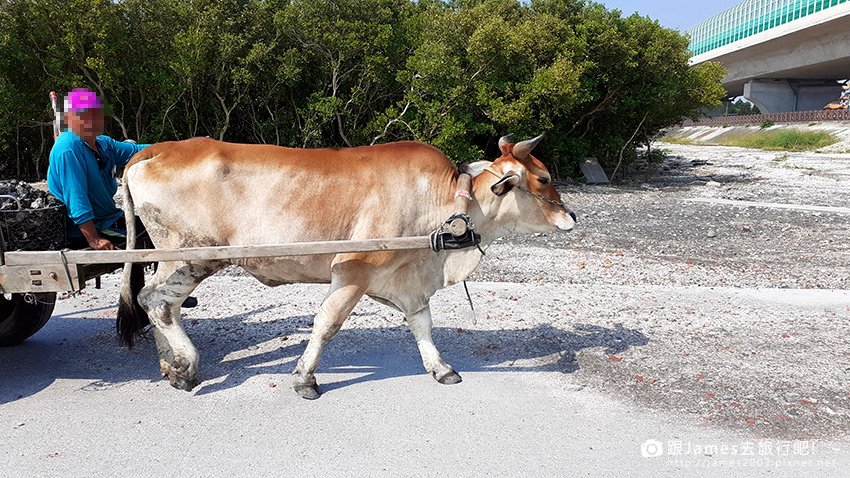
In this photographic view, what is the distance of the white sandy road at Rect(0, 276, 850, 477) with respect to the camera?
3.73 metres

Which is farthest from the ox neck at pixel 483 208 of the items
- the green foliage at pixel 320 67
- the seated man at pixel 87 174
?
the green foliage at pixel 320 67

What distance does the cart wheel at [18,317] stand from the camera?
17.8 feet

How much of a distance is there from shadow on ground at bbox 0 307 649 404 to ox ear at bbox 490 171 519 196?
144 centimetres

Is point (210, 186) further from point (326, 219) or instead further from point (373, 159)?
point (373, 159)

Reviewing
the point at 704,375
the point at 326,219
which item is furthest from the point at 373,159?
the point at 704,375

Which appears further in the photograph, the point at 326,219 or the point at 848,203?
the point at 848,203

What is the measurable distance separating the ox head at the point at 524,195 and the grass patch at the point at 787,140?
40048 millimetres

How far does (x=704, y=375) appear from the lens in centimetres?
505

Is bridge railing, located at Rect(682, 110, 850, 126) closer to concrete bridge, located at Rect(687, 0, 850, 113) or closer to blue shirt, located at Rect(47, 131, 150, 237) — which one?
concrete bridge, located at Rect(687, 0, 850, 113)

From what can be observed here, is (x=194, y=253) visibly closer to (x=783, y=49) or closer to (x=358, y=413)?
(x=358, y=413)

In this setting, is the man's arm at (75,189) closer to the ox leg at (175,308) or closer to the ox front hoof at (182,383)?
the ox leg at (175,308)

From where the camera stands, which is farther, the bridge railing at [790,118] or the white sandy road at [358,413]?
the bridge railing at [790,118]

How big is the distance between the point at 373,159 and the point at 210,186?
1.14m

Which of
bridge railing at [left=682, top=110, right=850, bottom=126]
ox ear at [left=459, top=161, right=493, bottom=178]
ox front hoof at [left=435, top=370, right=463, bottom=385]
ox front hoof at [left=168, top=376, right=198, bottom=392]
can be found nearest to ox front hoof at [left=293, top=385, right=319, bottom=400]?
ox front hoof at [left=168, top=376, right=198, bottom=392]
